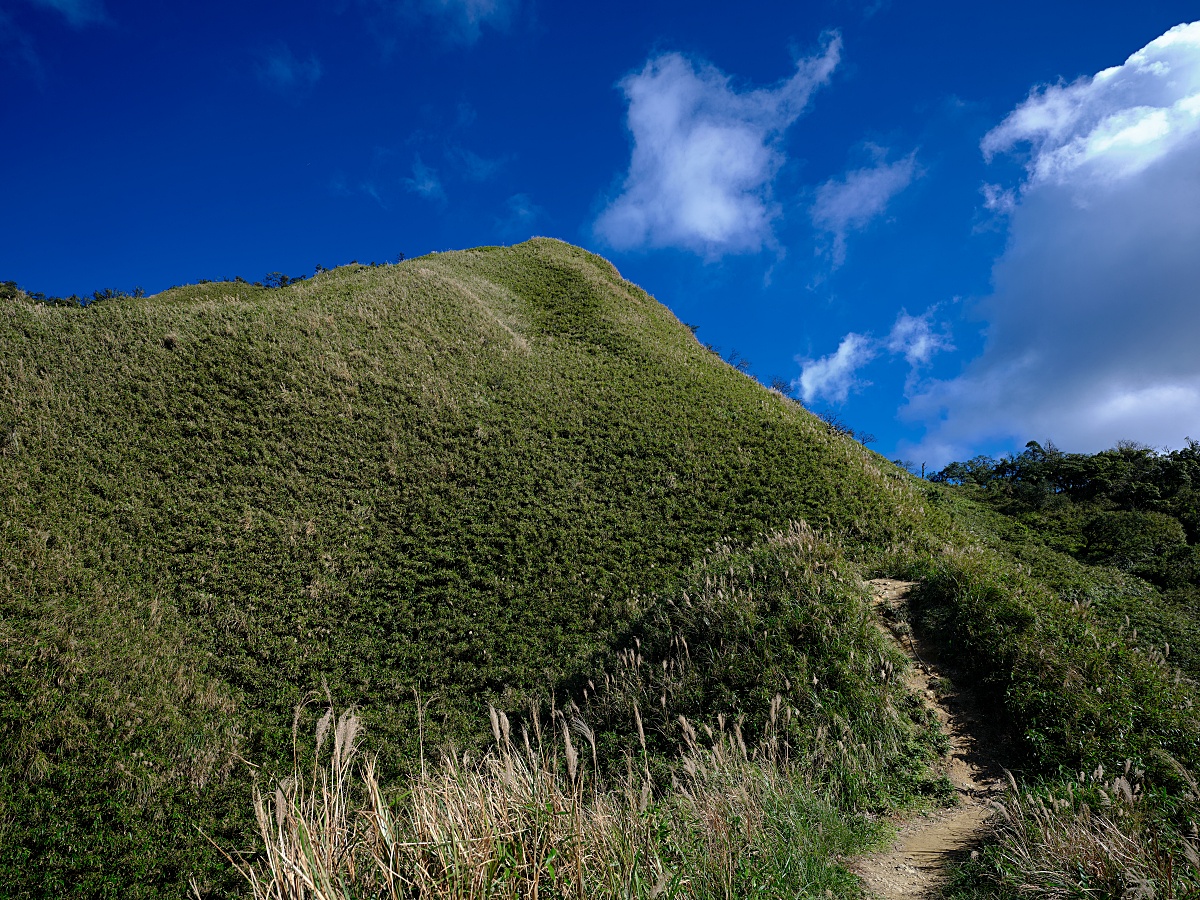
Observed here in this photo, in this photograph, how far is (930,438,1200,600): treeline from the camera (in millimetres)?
14602

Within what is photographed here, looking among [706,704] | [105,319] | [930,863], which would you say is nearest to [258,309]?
[105,319]

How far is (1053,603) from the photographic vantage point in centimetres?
915

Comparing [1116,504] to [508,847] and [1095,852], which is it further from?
[508,847]

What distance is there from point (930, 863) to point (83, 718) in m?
11.8

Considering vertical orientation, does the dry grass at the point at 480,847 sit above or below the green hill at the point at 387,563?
below

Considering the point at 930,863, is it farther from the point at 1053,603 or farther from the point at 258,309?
the point at 258,309

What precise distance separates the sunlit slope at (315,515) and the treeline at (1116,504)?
593 centimetres

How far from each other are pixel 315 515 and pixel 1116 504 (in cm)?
3071

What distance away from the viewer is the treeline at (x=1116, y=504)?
14602mm

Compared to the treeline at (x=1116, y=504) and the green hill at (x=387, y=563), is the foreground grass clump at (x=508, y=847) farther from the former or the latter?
A: the treeline at (x=1116, y=504)

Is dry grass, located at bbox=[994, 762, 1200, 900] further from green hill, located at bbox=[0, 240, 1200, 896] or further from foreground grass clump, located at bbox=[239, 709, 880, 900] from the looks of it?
green hill, located at bbox=[0, 240, 1200, 896]

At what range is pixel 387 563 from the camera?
14305 millimetres

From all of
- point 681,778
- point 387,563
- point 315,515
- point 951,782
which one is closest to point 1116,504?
point 951,782

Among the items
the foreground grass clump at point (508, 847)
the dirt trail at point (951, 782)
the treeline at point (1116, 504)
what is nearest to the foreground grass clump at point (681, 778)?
the foreground grass clump at point (508, 847)
